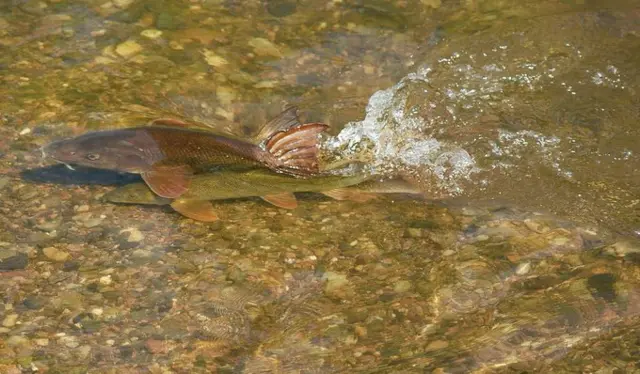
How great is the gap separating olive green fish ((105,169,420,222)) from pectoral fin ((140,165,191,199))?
97mm

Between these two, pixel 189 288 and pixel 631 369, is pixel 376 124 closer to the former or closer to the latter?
pixel 189 288

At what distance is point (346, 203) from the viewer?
6621 mm

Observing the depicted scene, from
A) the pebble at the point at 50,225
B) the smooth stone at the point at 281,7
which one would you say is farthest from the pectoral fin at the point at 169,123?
the smooth stone at the point at 281,7

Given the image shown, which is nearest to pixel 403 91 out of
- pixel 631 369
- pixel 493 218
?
pixel 493 218

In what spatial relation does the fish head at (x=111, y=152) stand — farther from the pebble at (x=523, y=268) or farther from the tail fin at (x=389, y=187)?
the pebble at (x=523, y=268)

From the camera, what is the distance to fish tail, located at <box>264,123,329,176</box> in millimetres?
6465

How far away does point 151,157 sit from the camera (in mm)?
6277

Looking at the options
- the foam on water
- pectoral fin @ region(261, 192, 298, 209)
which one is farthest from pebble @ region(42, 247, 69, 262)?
the foam on water

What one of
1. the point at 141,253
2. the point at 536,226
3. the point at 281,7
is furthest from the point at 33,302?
the point at 281,7

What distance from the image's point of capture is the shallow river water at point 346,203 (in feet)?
17.5

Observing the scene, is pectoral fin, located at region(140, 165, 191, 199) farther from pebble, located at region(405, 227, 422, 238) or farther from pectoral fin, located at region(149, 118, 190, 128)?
pebble, located at region(405, 227, 422, 238)

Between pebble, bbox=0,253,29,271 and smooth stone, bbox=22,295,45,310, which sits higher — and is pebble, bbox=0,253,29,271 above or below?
below

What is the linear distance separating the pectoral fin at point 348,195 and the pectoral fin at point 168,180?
1009mm

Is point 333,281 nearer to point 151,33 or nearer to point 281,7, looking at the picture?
point 151,33
